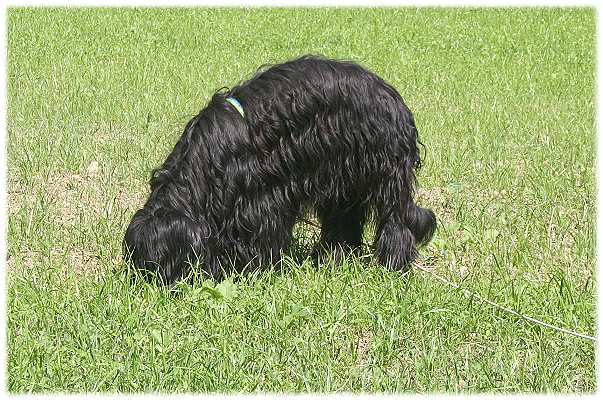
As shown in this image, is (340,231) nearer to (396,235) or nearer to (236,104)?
(396,235)

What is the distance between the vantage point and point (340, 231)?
4.84m

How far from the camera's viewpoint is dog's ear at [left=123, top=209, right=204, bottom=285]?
13.9 feet

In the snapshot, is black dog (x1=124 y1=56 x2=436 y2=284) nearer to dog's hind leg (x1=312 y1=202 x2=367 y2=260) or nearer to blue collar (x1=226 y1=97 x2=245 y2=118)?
blue collar (x1=226 y1=97 x2=245 y2=118)

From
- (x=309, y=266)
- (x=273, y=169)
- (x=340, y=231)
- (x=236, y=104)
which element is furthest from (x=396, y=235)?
(x=236, y=104)

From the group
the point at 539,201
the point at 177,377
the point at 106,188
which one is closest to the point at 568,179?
the point at 539,201

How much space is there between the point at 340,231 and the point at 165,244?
108 centimetres

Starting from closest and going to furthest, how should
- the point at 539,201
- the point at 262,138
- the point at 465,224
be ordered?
the point at 262,138 → the point at 465,224 → the point at 539,201

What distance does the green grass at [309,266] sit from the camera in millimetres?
3658

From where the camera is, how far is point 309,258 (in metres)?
4.72

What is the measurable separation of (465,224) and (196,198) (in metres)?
1.94

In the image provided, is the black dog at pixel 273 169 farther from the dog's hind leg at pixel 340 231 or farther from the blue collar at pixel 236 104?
the dog's hind leg at pixel 340 231

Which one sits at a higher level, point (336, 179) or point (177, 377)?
point (336, 179)

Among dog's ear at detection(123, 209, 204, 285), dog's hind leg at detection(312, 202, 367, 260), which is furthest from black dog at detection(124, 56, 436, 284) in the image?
dog's hind leg at detection(312, 202, 367, 260)

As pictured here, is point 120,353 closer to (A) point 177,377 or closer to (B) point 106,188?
(A) point 177,377
